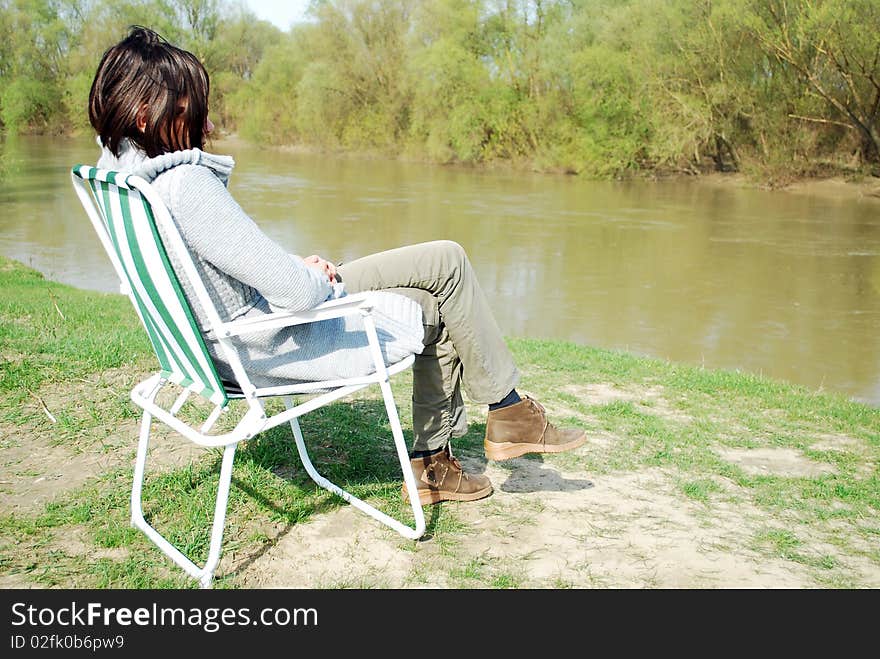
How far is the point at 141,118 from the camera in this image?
2.28m

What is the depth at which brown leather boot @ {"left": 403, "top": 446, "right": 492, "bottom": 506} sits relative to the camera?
117 inches

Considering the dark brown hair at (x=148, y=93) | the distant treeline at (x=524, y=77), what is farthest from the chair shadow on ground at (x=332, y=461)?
the distant treeline at (x=524, y=77)

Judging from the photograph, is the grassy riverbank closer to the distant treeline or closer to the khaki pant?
the khaki pant

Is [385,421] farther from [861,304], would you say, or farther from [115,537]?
[861,304]

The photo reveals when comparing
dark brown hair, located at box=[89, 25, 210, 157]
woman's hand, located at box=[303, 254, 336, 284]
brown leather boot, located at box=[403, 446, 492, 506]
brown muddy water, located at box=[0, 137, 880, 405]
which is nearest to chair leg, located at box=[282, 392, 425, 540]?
brown leather boot, located at box=[403, 446, 492, 506]

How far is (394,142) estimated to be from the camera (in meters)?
36.2

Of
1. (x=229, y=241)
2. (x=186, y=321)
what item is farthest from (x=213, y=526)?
(x=229, y=241)

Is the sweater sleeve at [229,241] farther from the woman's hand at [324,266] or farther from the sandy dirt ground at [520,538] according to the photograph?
the sandy dirt ground at [520,538]

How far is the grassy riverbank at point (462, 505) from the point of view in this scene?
8.46 feet

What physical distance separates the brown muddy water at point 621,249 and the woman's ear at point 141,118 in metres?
6.34

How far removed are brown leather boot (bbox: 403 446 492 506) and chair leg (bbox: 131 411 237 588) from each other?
2.38 feet

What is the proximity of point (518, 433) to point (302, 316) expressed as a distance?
0.95 m
